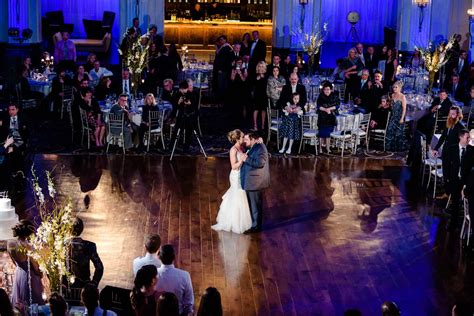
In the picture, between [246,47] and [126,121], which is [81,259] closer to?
[126,121]

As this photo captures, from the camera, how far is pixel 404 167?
14742 mm

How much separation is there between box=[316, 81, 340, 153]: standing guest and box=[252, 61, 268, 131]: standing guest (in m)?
1.51

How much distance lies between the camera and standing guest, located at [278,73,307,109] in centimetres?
1543

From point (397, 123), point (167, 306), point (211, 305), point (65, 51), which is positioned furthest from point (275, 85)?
point (167, 306)

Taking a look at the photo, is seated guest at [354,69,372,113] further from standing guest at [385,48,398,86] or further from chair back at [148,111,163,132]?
chair back at [148,111,163,132]

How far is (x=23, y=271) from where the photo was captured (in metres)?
7.77

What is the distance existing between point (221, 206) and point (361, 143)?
5.21 metres

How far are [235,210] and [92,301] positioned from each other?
189 inches

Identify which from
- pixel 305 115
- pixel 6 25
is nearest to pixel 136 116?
pixel 305 115

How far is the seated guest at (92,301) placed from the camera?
22.0 ft

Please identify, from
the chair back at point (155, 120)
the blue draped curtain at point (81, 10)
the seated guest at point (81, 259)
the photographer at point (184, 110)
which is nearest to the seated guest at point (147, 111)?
the chair back at point (155, 120)

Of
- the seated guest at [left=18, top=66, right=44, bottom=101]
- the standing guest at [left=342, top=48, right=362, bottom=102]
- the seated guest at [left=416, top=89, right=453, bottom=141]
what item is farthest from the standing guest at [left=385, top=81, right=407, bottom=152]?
the seated guest at [left=18, top=66, right=44, bottom=101]

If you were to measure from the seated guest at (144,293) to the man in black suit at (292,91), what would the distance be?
341 inches

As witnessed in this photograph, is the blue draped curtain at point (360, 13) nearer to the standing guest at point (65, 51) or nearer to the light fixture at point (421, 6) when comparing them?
the light fixture at point (421, 6)
